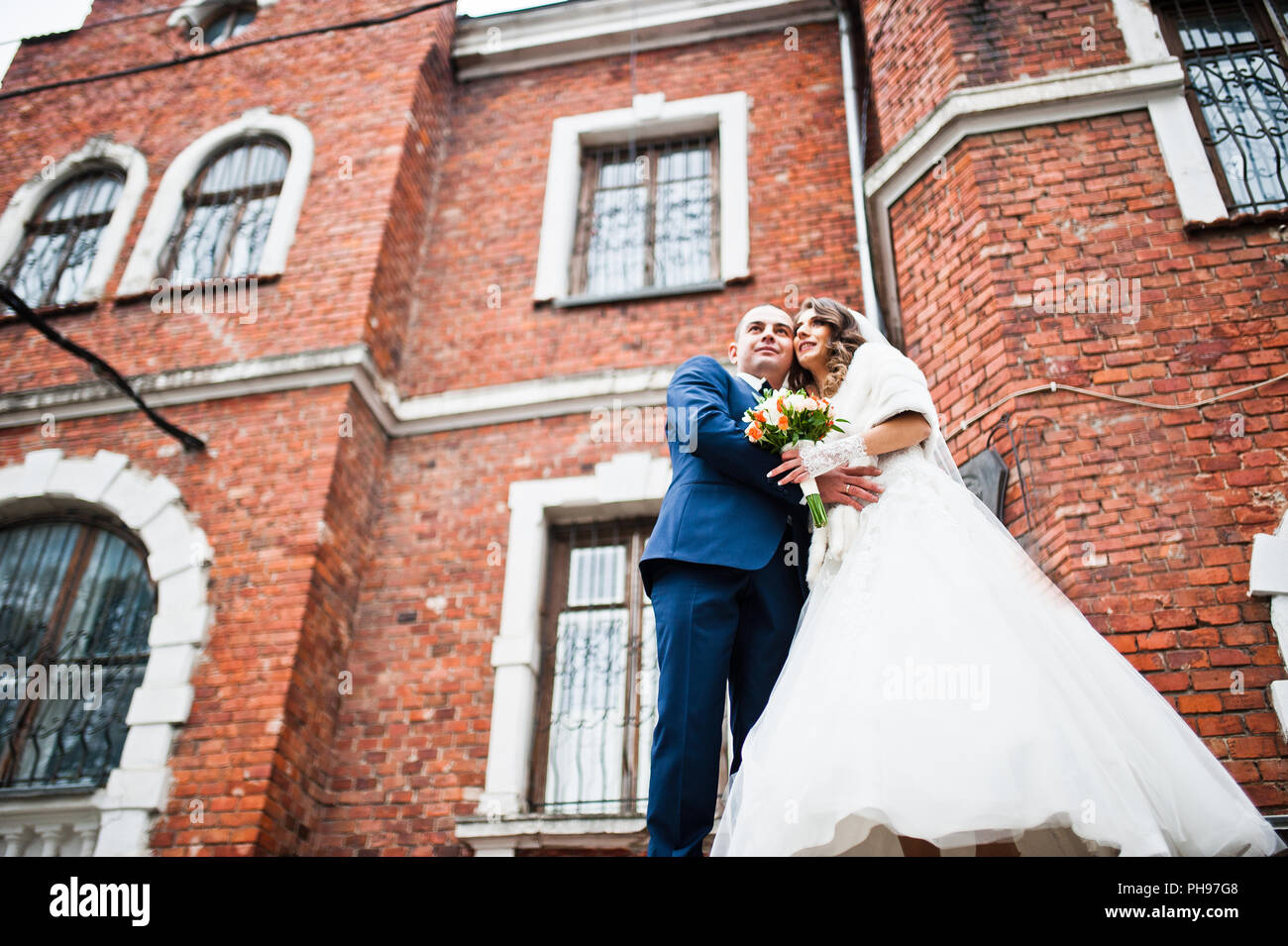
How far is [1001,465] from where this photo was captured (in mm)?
4832

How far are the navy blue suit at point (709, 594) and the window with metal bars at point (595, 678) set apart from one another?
2526 mm

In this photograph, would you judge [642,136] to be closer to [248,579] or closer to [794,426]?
[248,579]

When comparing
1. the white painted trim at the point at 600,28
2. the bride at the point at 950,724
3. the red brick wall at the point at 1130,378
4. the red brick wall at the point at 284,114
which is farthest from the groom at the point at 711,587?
the white painted trim at the point at 600,28

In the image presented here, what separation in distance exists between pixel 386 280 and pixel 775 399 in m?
5.03

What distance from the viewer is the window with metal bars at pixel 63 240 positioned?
8039 millimetres

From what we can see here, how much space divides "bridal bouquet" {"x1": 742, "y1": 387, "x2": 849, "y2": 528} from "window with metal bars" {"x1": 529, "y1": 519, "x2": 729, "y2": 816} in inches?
108

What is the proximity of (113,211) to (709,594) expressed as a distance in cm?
758

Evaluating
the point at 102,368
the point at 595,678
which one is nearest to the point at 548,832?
the point at 595,678

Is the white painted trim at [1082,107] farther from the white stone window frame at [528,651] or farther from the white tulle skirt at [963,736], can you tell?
the white tulle skirt at [963,736]

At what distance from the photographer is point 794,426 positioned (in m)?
3.06

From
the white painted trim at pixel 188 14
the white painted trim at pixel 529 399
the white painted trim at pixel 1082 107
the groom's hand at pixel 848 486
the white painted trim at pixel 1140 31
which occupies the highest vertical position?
the white painted trim at pixel 188 14

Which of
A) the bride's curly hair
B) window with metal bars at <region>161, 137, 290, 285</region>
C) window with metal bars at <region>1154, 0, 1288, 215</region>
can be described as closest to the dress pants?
the bride's curly hair
